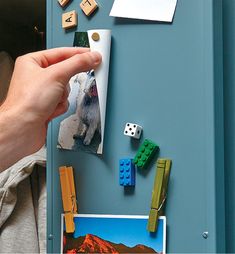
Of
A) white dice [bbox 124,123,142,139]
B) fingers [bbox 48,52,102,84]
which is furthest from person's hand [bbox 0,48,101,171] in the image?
white dice [bbox 124,123,142,139]

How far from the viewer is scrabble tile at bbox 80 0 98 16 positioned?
819 millimetres

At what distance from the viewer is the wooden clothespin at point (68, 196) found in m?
0.81

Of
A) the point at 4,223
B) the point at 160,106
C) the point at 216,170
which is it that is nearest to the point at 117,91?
the point at 160,106

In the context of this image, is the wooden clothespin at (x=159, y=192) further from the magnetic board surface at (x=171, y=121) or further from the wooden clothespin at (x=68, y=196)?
the wooden clothespin at (x=68, y=196)

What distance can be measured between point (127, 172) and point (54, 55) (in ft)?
0.78

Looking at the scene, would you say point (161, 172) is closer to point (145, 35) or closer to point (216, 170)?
point (216, 170)

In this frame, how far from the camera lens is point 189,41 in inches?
29.2

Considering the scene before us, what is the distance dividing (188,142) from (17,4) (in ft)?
1.87

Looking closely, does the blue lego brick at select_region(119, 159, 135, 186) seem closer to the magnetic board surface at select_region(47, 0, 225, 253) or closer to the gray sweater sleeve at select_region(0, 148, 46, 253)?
the magnetic board surface at select_region(47, 0, 225, 253)

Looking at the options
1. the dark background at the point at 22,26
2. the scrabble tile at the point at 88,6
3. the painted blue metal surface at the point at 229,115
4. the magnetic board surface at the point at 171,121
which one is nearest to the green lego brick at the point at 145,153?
the magnetic board surface at the point at 171,121

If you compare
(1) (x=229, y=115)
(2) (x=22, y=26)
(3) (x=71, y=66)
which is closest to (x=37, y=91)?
(3) (x=71, y=66)

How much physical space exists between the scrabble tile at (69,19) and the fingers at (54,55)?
2.3 inches

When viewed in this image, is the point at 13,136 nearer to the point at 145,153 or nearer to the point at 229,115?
the point at 145,153

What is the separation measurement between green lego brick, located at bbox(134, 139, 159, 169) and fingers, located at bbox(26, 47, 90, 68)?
0.19 m
